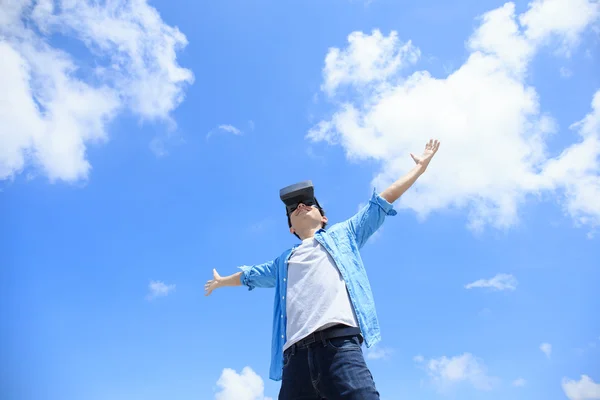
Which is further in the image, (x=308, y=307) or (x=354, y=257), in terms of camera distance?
(x=354, y=257)

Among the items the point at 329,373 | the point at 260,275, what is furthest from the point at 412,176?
the point at 329,373

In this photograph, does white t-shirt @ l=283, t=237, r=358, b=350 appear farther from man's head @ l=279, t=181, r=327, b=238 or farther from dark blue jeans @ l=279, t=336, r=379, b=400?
man's head @ l=279, t=181, r=327, b=238

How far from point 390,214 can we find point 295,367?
1.81 m

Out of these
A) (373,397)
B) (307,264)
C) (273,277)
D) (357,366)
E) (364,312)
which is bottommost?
(373,397)

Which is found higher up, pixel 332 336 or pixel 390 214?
pixel 390 214

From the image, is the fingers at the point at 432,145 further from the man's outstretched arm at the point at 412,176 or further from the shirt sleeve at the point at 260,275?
the shirt sleeve at the point at 260,275

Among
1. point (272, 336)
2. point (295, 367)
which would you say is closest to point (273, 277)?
point (272, 336)

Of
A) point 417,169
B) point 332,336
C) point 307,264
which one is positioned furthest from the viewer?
point 417,169

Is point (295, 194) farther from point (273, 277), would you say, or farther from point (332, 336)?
point (332, 336)

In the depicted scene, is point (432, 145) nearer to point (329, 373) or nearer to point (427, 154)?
point (427, 154)

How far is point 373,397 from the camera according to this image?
3502 millimetres

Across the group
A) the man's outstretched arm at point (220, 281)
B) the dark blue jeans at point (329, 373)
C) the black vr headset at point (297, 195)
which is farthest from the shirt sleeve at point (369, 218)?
the man's outstretched arm at point (220, 281)

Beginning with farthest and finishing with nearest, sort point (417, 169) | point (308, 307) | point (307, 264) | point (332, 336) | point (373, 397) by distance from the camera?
point (417, 169)
point (307, 264)
point (308, 307)
point (332, 336)
point (373, 397)

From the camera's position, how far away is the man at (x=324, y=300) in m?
3.68
